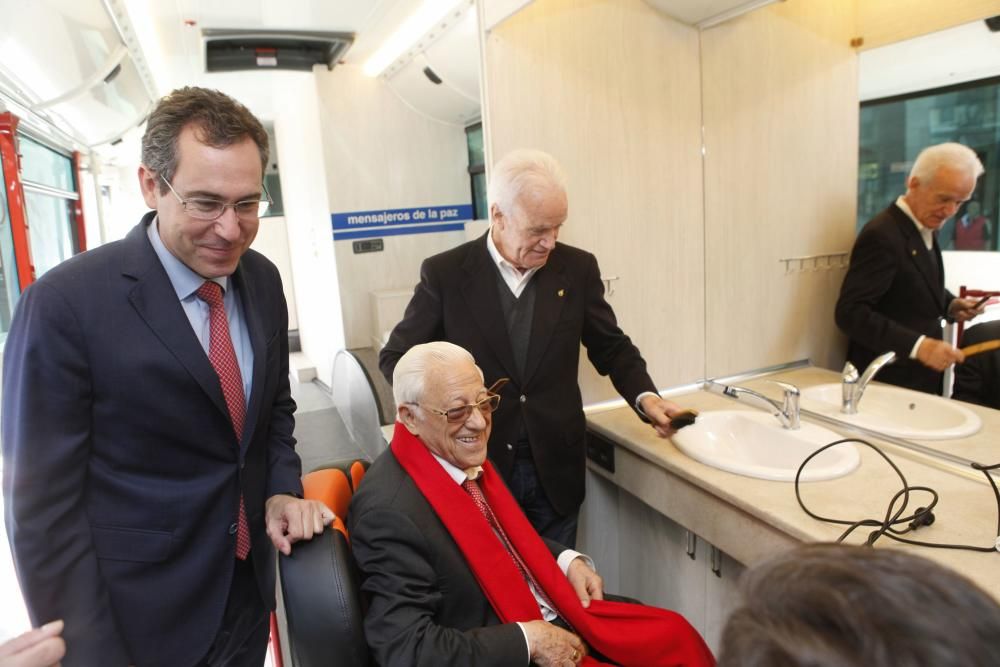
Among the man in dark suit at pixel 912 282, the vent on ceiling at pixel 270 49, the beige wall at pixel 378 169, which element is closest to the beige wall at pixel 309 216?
the beige wall at pixel 378 169

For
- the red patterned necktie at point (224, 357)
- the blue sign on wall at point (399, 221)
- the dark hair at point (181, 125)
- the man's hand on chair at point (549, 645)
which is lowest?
the man's hand on chair at point (549, 645)

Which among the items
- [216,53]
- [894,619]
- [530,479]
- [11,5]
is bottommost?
[530,479]

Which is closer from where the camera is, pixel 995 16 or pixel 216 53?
pixel 995 16

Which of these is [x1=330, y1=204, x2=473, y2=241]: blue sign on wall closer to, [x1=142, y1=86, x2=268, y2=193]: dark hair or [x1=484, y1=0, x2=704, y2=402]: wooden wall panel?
[x1=484, y1=0, x2=704, y2=402]: wooden wall panel

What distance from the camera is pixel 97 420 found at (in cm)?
111

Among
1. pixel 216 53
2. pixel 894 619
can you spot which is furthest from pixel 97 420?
pixel 216 53

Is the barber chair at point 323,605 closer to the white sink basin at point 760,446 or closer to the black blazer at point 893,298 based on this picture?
the white sink basin at point 760,446

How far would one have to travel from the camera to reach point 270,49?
4449 mm

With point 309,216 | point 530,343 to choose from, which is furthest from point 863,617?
point 309,216

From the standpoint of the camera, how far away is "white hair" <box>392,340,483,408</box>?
4.92 feet

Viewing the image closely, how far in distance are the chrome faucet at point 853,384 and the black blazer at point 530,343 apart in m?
0.76

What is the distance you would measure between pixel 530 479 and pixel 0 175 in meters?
3.50

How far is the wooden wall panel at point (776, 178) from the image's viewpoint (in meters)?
2.15

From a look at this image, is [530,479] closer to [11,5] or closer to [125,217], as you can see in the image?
[11,5]
